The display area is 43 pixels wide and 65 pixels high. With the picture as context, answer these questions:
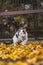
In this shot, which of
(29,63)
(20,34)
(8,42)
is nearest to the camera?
(29,63)

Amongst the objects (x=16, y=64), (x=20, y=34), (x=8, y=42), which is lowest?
(x=8, y=42)

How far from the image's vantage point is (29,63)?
87cm

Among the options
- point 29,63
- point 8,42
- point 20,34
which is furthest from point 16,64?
point 8,42

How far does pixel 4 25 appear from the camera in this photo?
7.60m

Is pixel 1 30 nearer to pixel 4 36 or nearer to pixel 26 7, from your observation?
pixel 4 36

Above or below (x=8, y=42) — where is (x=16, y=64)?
above

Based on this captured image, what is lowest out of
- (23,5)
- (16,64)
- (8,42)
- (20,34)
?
(8,42)

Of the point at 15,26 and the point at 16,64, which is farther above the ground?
the point at 16,64

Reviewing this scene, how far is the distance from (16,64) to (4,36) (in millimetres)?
6595

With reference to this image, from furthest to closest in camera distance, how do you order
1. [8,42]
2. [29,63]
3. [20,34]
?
1. [8,42]
2. [20,34]
3. [29,63]

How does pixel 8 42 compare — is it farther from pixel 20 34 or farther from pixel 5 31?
pixel 20 34

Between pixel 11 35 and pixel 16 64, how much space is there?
6621 mm

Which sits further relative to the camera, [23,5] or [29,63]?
[23,5]

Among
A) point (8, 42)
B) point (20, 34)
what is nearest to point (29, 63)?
point (20, 34)
